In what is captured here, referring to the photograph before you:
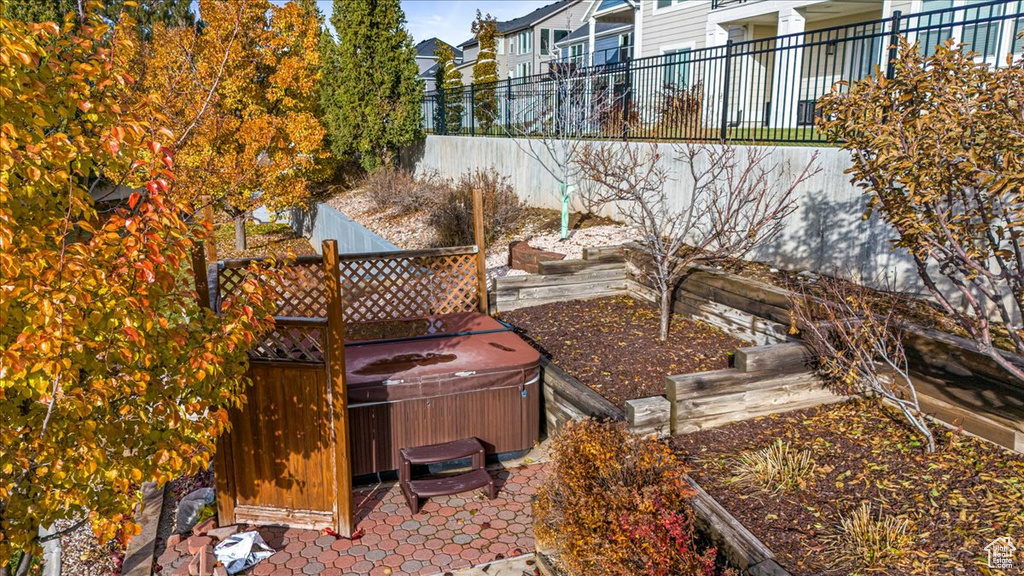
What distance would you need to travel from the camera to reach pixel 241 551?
4570 mm

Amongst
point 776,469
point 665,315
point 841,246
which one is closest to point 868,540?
point 776,469

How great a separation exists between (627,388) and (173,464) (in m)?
3.69

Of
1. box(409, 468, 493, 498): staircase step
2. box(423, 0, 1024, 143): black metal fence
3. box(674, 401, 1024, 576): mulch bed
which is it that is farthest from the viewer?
box(423, 0, 1024, 143): black metal fence

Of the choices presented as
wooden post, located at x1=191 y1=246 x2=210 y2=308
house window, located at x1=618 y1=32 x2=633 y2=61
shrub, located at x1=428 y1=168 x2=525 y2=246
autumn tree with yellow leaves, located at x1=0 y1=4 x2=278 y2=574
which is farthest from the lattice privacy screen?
house window, located at x1=618 y1=32 x2=633 y2=61

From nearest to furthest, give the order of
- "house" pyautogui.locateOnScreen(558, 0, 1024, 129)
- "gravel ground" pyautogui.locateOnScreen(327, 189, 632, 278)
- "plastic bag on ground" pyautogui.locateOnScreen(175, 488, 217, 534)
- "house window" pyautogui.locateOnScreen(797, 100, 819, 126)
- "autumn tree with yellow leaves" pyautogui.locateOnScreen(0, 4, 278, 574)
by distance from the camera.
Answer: "autumn tree with yellow leaves" pyautogui.locateOnScreen(0, 4, 278, 574)
"plastic bag on ground" pyautogui.locateOnScreen(175, 488, 217, 534)
"house window" pyautogui.locateOnScreen(797, 100, 819, 126)
"gravel ground" pyautogui.locateOnScreen(327, 189, 632, 278)
"house" pyautogui.locateOnScreen(558, 0, 1024, 129)

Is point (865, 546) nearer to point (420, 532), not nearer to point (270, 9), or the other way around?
point (420, 532)

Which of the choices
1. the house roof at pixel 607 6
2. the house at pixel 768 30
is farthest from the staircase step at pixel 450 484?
the house roof at pixel 607 6

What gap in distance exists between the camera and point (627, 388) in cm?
601

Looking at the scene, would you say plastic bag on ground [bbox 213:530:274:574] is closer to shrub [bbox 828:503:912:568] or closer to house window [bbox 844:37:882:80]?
shrub [bbox 828:503:912:568]

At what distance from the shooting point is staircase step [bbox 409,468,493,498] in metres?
5.16

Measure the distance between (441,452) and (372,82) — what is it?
52.2ft

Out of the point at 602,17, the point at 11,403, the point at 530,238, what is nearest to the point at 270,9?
the point at 530,238

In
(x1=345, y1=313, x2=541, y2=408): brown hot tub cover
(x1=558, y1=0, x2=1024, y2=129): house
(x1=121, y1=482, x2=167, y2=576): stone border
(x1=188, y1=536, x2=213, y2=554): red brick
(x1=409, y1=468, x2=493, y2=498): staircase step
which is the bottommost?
(x1=121, y1=482, x2=167, y2=576): stone border

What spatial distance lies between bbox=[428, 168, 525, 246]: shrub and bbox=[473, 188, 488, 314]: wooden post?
13.1ft
